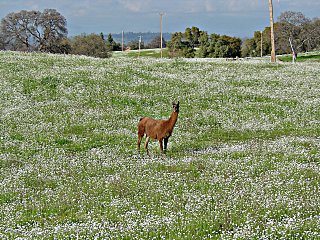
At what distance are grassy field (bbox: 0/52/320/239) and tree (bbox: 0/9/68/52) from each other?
200 ft

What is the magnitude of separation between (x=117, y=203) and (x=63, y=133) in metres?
11.3

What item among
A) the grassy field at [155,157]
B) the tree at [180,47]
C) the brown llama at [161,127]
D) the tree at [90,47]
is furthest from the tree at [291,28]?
the brown llama at [161,127]

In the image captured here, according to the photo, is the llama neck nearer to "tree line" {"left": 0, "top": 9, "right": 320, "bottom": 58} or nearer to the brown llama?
the brown llama

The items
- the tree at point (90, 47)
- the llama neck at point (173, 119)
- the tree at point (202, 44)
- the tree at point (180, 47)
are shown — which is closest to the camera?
the llama neck at point (173, 119)

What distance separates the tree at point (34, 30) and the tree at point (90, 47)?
37.3 feet

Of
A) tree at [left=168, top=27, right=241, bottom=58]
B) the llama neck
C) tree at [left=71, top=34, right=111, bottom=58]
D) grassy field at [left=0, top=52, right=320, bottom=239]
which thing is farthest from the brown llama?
tree at [left=168, top=27, right=241, bottom=58]

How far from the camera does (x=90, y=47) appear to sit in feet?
361

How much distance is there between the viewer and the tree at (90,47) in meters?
109

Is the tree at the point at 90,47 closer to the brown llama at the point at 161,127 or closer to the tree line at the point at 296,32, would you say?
the tree line at the point at 296,32

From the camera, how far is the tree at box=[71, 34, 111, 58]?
109 m

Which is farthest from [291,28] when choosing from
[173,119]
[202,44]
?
[173,119]

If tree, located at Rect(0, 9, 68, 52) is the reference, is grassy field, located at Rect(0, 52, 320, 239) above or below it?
below

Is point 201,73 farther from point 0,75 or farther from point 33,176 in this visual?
point 33,176

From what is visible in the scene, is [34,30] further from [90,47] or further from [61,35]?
[90,47]
